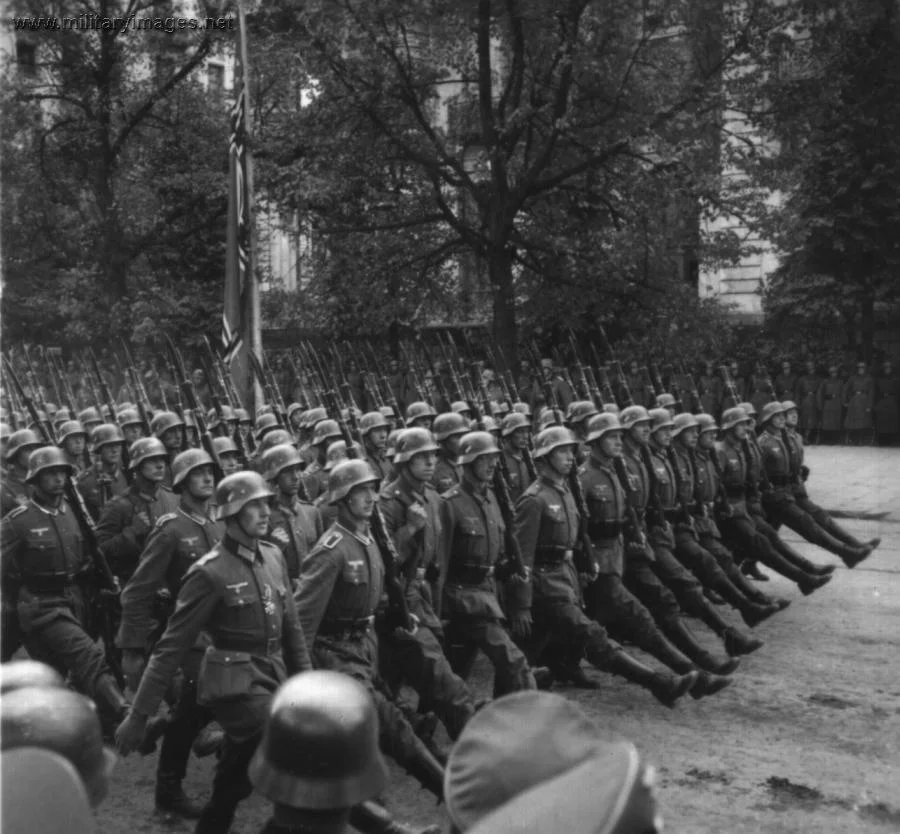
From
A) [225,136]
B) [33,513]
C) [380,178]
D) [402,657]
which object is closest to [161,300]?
[225,136]

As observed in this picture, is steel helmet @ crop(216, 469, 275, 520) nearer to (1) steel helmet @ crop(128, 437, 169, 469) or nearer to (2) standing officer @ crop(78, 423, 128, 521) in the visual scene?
(1) steel helmet @ crop(128, 437, 169, 469)

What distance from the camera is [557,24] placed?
1897 cm

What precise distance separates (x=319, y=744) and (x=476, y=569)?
187 inches

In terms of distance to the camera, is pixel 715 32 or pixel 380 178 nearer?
A: pixel 715 32

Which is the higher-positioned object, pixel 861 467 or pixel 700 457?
pixel 700 457

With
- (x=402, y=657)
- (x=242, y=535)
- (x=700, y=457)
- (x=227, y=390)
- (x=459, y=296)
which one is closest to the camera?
(x=242, y=535)

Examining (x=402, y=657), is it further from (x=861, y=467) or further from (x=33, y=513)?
(x=861, y=467)

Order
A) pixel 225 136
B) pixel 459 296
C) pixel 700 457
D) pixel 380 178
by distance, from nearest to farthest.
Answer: pixel 700 457
pixel 380 178
pixel 459 296
pixel 225 136

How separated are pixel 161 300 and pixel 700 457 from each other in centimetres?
1467

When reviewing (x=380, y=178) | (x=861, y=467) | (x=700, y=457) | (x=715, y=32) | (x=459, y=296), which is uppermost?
(x=715, y=32)

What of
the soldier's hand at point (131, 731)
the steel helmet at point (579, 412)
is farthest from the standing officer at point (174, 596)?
the steel helmet at point (579, 412)

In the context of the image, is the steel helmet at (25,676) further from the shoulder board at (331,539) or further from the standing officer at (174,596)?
the shoulder board at (331,539)

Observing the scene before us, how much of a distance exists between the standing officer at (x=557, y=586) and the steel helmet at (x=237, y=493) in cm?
256

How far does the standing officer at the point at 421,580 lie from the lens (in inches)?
260
